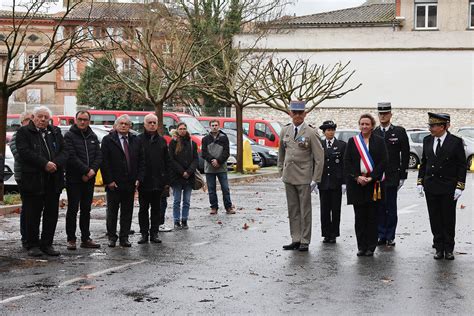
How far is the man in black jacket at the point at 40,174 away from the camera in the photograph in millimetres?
12344

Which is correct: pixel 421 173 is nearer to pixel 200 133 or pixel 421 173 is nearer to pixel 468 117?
pixel 200 133

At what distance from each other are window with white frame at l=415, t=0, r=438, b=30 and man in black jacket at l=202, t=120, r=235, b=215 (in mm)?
42108

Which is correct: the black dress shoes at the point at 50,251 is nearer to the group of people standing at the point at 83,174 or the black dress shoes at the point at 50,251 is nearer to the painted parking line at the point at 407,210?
the group of people standing at the point at 83,174

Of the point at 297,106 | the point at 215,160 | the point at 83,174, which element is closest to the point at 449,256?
the point at 297,106

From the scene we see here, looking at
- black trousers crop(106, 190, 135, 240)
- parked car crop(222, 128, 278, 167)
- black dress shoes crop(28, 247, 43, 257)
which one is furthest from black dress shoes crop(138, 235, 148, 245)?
parked car crop(222, 128, 278, 167)

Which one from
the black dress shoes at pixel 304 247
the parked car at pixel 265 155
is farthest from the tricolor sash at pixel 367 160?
the parked car at pixel 265 155

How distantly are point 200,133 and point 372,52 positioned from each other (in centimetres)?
2448

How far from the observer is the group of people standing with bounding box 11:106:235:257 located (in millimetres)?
12414

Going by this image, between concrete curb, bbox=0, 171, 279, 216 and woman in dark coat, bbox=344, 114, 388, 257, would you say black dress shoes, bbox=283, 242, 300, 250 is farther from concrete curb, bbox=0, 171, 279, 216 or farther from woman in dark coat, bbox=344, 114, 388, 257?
concrete curb, bbox=0, 171, 279, 216

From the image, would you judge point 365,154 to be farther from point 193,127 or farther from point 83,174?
point 193,127

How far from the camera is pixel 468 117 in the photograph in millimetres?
57250

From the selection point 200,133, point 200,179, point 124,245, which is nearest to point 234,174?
point 200,133

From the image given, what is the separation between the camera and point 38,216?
12.7 metres

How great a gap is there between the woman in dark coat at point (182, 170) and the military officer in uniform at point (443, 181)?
4976 mm
